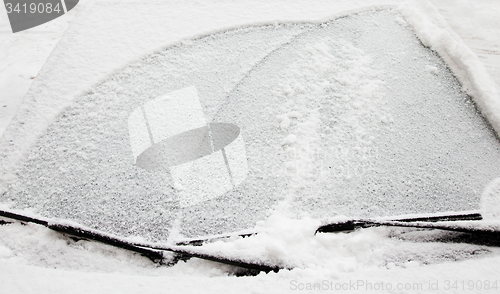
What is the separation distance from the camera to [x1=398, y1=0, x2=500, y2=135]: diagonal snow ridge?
4.67 feet

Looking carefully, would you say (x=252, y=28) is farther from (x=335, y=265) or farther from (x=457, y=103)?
(x=335, y=265)

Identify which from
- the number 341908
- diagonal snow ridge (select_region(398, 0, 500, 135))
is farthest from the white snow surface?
the number 341908

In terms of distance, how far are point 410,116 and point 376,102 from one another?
0.17m

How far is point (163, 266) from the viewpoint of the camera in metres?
0.97

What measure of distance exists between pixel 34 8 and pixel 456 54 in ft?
9.83

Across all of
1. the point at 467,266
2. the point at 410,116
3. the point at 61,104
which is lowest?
the point at 467,266

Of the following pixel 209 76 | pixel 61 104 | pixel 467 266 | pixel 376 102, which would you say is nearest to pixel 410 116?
pixel 376 102

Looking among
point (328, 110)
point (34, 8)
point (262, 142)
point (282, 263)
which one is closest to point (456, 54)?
point (328, 110)

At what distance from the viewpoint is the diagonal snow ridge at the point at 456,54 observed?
142 centimetres

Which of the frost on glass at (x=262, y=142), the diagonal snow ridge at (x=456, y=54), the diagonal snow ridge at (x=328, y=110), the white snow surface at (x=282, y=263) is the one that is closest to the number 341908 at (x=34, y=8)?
the frost on glass at (x=262, y=142)

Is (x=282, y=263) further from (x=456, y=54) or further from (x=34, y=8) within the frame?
(x=34, y=8)

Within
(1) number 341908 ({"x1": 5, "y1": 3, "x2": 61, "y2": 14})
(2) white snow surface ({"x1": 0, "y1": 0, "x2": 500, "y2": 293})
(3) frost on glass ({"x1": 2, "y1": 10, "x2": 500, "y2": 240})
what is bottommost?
(2) white snow surface ({"x1": 0, "y1": 0, "x2": 500, "y2": 293})

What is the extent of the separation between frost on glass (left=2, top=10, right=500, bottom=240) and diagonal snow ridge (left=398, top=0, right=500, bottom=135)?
0.17 feet

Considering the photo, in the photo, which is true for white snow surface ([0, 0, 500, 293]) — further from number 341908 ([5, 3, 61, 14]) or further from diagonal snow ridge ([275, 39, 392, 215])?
number 341908 ([5, 3, 61, 14])
